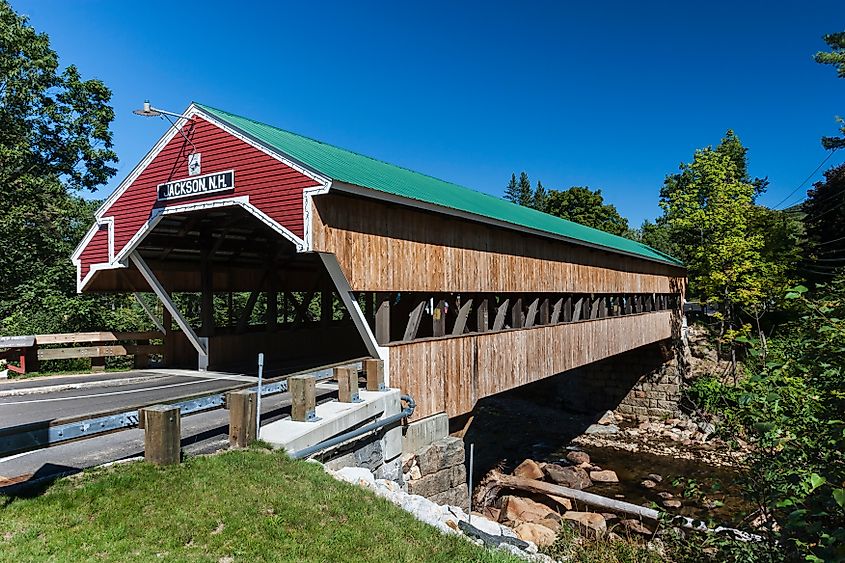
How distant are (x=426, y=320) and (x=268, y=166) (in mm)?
10003

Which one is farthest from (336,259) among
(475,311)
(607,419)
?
(607,419)

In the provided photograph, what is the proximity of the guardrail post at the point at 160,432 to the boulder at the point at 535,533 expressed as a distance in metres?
7.13

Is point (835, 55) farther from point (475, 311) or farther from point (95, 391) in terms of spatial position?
point (95, 391)

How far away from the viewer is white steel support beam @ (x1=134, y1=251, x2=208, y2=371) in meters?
11.9

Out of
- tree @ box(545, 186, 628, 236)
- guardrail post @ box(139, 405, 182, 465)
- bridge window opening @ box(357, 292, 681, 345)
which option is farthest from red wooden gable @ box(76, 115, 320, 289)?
tree @ box(545, 186, 628, 236)


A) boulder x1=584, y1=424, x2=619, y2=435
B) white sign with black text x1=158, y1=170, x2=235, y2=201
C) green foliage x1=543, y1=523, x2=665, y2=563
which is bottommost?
boulder x1=584, y1=424, x2=619, y2=435

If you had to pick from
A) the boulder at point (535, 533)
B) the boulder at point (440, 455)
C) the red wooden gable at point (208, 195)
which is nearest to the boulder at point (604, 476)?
the boulder at point (535, 533)

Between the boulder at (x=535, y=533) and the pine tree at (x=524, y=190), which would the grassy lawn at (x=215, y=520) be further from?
the pine tree at (x=524, y=190)

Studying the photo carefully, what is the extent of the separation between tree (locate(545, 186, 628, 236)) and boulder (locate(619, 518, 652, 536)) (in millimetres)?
33900

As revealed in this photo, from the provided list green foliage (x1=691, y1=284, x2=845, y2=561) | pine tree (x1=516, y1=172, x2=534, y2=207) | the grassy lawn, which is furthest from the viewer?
pine tree (x1=516, y1=172, x2=534, y2=207)

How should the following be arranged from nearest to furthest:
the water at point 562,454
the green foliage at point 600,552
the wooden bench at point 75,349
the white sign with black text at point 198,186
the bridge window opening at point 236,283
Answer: the green foliage at point 600,552
the white sign with black text at point 198,186
the wooden bench at point 75,349
the bridge window opening at point 236,283
the water at point 562,454

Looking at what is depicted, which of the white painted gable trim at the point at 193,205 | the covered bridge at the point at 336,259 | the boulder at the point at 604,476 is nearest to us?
the white painted gable trim at the point at 193,205

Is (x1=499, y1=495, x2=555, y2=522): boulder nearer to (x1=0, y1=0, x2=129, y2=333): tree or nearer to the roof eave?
the roof eave

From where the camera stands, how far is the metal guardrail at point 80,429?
4.40 meters
